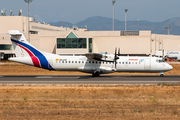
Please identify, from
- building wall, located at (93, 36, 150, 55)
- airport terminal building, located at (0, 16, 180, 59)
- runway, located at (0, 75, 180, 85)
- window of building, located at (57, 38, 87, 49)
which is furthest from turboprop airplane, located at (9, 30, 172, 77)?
building wall, located at (93, 36, 150, 55)

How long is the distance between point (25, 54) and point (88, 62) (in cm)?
955

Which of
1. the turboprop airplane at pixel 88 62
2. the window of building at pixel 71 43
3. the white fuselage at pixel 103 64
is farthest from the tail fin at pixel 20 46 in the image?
the window of building at pixel 71 43

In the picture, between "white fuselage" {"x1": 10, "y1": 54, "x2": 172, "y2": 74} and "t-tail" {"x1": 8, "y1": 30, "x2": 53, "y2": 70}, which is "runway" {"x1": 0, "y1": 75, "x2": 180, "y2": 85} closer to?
"white fuselage" {"x1": 10, "y1": 54, "x2": 172, "y2": 74}

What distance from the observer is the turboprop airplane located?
3900 centimetres

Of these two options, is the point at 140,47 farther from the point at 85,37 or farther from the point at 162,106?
the point at 162,106

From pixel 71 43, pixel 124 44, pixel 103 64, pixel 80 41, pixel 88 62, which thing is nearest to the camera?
pixel 103 64

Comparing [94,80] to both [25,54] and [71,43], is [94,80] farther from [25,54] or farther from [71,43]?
[71,43]

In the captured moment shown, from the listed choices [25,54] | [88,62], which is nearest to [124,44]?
[88,62]

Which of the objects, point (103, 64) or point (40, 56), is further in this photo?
point (40, 56)

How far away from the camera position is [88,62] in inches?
1560

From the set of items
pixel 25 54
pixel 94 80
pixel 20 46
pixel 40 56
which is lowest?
pixel 94 80

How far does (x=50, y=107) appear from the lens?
1842 cm

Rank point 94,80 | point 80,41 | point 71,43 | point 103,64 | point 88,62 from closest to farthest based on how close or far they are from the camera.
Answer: point 94,80 < point 103,64 < point 88,62 < point 71,43 < point 80,41

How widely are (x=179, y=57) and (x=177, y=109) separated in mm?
92670
